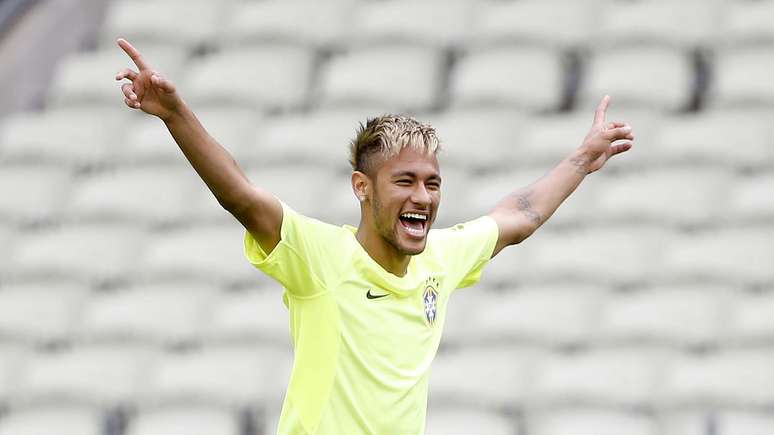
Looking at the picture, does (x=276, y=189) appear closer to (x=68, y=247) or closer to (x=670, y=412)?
(x=68, y=247)

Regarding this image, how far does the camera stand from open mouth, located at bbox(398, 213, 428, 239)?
272 centimetres

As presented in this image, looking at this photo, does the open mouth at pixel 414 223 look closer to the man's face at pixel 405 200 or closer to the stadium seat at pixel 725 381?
the man's face at pixel 405 200

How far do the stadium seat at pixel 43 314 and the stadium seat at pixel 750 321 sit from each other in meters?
2.57

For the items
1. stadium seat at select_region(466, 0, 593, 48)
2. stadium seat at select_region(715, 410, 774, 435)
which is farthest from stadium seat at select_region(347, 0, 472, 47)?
stadium seat at select_region(715, 410, 774, 435)

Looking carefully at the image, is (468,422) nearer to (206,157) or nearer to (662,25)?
(662,25)

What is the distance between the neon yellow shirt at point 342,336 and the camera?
2676 mm

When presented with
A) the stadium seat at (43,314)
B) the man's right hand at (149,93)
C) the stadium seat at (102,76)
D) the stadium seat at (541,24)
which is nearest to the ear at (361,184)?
the man's right hand at (149,93)

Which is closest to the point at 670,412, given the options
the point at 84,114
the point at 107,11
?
the point at 84,114

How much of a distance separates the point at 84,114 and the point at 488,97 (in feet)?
6.09

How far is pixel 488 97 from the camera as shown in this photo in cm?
592

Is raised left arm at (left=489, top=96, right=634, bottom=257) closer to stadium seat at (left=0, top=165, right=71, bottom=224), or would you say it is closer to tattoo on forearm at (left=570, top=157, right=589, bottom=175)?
tattoo on forearm at (left=570, top=157, right=589, bottom=175)

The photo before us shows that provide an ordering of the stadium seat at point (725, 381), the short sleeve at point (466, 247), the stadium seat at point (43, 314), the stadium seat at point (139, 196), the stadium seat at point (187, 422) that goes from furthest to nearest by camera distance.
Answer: the stadium seat at point (139, 196) < the stadium seat at point (43, 314) < the stadium seat at point (187, 422) < the stadium seat at point (725, 381) < the short sleeve at point (466, 247)

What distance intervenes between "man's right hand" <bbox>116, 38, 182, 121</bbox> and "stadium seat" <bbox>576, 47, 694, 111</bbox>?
3.53m

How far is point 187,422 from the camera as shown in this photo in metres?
5.10
